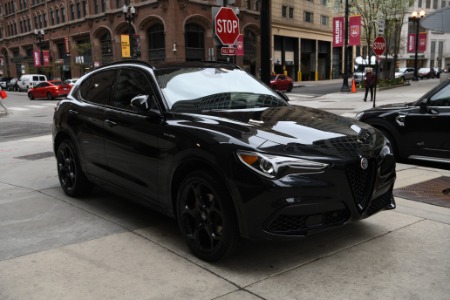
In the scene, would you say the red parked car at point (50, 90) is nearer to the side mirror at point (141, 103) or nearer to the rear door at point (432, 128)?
the rear door at point (432, 128)

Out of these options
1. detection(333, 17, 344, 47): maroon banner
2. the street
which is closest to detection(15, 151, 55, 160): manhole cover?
the street

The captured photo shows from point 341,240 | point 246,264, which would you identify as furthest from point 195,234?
point 341,240

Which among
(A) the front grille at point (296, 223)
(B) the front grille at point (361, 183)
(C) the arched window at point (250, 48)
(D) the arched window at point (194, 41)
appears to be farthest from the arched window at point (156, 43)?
(A) the front grille at point (296, 223)

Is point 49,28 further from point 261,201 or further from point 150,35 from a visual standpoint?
point 261,201

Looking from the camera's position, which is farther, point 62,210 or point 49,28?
point 49,28

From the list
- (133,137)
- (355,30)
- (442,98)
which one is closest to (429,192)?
(442,98)

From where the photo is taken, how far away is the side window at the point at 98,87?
5262 mm

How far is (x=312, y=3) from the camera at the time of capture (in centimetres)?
6197

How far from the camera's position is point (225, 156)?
136 inches

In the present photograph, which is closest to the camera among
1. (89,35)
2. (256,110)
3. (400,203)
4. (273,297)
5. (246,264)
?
(273,297)

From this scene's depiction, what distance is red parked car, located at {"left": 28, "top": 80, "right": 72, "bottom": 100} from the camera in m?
34.4

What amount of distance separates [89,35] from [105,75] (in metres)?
53.1

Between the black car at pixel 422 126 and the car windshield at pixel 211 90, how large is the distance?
3.40 m

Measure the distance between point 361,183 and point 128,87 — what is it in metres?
2.74
